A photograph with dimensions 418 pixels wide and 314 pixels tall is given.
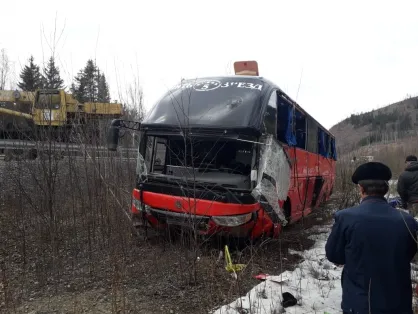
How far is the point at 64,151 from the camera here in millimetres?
6988

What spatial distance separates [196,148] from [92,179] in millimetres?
2430

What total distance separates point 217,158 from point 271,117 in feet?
3.63

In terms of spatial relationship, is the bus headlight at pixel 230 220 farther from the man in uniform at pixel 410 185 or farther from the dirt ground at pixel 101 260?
the man in uniform at pixel 410 185

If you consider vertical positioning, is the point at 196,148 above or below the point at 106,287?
above

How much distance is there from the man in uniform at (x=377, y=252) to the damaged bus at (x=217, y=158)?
2.80m

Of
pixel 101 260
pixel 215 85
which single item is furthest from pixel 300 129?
pixel 101 260

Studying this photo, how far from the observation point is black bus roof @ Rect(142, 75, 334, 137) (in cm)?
575

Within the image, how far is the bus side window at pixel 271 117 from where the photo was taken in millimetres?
5950

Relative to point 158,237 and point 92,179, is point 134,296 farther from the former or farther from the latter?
point 92,179

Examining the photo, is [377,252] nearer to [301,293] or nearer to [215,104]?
[301,293]

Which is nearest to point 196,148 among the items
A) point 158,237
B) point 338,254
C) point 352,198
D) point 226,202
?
point 226,202

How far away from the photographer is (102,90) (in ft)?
29.0

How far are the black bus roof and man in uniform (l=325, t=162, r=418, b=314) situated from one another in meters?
3.10

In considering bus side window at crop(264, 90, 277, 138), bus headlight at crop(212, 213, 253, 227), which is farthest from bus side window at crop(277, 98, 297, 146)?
bus headlight at crop(212, 213, 253, 227)
